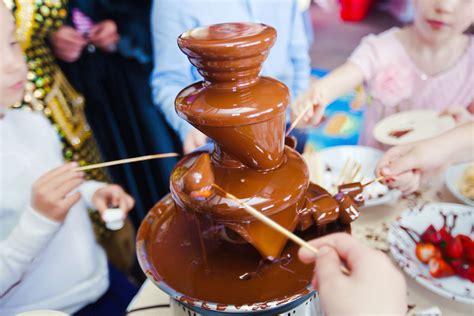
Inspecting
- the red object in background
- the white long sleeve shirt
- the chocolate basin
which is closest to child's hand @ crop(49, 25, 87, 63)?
the white long sleeve shirt

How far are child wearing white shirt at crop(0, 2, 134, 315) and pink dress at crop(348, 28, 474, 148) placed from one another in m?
0.92

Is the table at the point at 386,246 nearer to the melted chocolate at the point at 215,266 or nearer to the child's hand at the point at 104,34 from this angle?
the melted chocolate at the point at 215,266

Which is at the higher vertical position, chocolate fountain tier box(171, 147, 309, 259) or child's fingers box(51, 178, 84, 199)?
chocolate fountain tier box(171, 147, 309, 259)

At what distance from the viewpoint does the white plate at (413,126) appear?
3.74ft

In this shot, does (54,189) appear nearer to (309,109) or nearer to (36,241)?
(36,241)

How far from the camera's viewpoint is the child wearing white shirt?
0.91m

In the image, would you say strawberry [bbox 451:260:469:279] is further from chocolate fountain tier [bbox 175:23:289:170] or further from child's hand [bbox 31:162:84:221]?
child's hand [bbox 31:162:84:221]

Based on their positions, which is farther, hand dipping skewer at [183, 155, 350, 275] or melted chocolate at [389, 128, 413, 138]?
melted chocolate at [389, 128, 413, 138]

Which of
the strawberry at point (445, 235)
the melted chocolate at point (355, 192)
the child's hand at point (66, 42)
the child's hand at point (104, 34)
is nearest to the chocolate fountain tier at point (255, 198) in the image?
the melted chocolate at point (355, 192)

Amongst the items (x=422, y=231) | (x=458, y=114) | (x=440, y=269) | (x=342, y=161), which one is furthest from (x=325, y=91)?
(x=440, y=269)

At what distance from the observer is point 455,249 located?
35.1 inches

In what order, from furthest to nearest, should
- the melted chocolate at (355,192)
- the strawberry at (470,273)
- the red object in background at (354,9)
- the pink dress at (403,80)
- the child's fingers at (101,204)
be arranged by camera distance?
the red object in background at (354,9) → the pink dress at (403,80) → the child's fingers at (101,204) → the strawberry at (470,273) → the melted chocolate at (355,192)

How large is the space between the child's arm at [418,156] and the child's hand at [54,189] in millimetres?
667

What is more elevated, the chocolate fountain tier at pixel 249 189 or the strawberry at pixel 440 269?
the chocolate fountain tier at pixel 249 189
